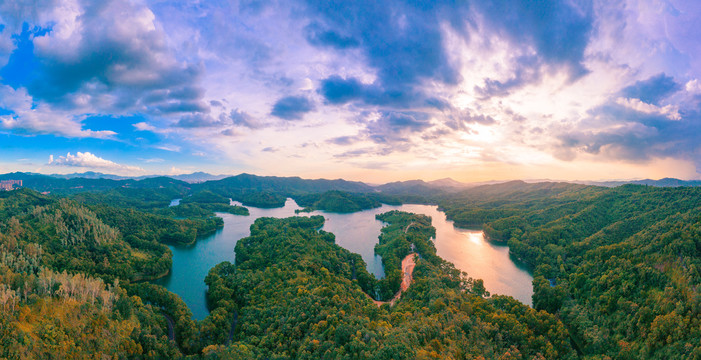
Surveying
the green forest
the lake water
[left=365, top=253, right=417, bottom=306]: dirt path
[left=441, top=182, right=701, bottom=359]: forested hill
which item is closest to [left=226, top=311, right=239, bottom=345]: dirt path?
the green forest

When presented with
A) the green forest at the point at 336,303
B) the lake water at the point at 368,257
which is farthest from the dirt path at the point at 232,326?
the lake water at the point at 368,257

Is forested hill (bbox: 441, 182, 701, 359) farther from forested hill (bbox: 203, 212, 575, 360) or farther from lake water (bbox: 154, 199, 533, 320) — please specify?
forested hill (bbox: 203, 212, 575, 360)

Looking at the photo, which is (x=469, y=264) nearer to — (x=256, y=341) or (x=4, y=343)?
(x=256, y=341)

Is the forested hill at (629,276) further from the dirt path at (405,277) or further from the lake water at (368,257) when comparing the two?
the dirt path at (405,277)

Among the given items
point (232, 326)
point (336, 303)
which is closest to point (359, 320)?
point (336, 303)

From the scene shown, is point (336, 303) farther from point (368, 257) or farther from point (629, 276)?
point (629, 276)

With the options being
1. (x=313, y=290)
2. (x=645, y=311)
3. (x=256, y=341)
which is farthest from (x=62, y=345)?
(x=645, y=311)
